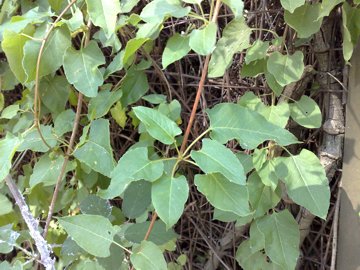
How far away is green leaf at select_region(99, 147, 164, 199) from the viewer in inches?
32.9

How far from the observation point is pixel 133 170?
846mm

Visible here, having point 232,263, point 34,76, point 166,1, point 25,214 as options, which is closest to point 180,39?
point 166,1

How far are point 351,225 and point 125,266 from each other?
57 cm

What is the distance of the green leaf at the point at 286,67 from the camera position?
1.03 m

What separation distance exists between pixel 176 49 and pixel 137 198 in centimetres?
36

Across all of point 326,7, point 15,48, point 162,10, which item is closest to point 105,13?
point 162,10

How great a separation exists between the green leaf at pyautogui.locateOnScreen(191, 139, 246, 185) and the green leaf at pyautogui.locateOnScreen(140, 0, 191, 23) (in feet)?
0.84

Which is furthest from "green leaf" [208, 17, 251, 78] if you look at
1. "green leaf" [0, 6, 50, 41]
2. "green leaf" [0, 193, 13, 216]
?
"green leaf" [0, 193, 13, 216]

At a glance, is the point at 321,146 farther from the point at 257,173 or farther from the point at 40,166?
the point at 40,166

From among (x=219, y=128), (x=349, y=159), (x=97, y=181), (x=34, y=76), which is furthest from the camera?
(x=97, y=181)

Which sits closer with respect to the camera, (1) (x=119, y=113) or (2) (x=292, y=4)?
(2) (x=292, y=4)

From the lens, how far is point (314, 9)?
0.99 meters

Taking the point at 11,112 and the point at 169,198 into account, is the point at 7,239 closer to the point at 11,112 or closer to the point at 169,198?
the point at 11,112

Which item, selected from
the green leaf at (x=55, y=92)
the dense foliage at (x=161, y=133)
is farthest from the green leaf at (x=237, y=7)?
the green leaf at (x=55, y=92)
